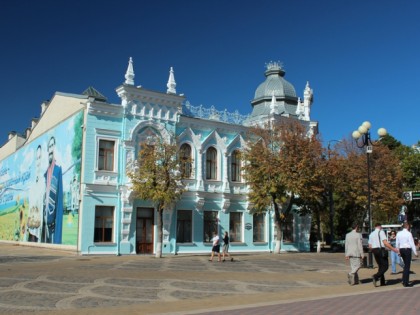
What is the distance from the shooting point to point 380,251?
15.2m

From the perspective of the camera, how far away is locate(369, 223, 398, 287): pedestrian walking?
14.7m

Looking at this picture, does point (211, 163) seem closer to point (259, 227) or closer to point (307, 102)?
point (259, 227)

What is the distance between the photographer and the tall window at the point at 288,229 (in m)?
40.1

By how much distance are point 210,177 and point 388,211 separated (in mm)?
14949

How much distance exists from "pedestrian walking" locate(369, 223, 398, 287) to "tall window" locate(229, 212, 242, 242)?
21.6 m

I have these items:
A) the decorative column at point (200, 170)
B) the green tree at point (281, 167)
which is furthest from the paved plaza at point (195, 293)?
the decorative column at point (200, 170)

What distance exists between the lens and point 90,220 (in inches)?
1204

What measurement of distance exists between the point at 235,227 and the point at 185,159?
8894 millimetres

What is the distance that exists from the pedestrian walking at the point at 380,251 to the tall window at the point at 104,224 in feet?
63.8

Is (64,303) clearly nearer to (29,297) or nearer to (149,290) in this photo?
(29,297)

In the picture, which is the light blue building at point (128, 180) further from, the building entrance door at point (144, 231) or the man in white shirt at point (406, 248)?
the man in white shirt at point (406, 248)

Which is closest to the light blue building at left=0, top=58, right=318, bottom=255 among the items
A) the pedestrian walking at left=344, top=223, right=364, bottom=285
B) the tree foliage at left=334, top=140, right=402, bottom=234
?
the tree foliage at left=334, top=140, right=402, bottom=234

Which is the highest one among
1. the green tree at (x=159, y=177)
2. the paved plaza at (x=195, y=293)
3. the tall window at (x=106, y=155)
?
the tall window at (x=106, y=155)

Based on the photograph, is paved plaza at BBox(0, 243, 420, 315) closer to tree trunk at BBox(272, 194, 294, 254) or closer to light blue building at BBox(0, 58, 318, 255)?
light blue building at BBox(0, 58, 318, 255)
